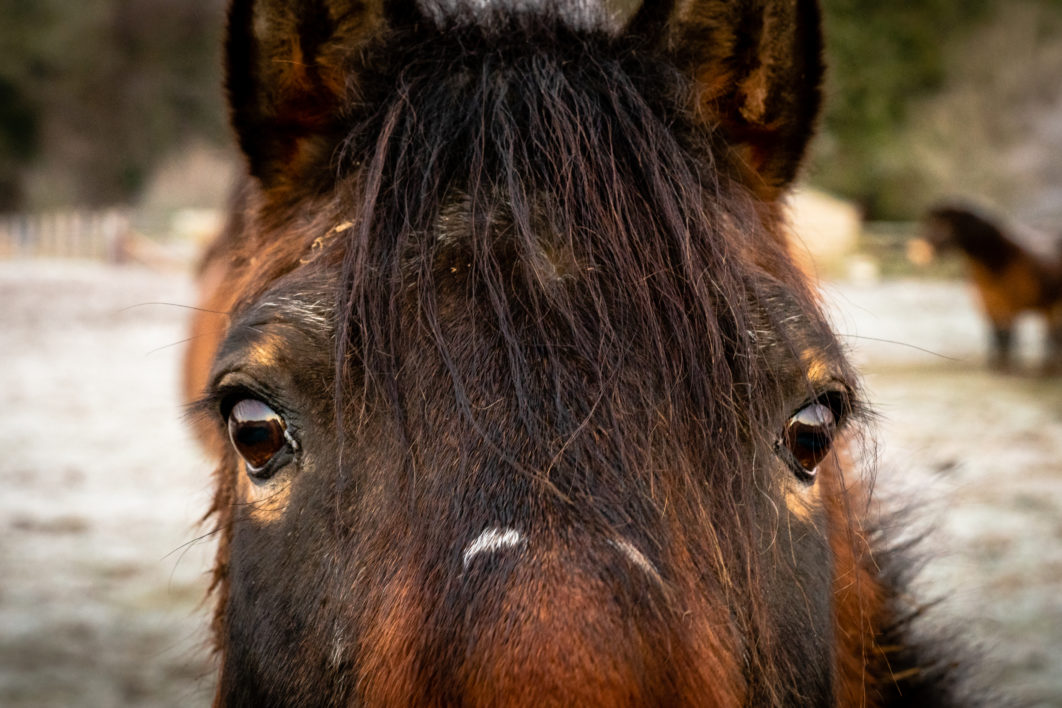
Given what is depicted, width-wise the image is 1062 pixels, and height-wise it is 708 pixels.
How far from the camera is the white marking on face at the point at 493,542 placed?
1.25 m

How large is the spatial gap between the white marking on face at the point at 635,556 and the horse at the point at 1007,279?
13.1 m

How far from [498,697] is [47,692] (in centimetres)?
413

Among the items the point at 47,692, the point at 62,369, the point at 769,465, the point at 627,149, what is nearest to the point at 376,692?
the point at 769,465

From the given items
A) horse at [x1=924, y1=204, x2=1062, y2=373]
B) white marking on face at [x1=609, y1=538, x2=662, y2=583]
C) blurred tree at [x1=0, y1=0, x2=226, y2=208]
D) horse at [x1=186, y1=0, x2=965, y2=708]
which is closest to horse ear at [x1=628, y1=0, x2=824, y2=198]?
horse at [x1=186, y1=0, x2=965, y2=708]

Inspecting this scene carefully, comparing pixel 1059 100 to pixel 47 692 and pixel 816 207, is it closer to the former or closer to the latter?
pixel 816 207

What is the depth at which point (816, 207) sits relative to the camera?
2142 cm

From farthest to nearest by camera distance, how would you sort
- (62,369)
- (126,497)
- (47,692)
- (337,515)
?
(62,369)
(126,497)
(47,692)
(337,515)

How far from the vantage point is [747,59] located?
1905 mm

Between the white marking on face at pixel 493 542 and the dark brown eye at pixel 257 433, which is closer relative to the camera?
the white marking on face at pixel 493 542

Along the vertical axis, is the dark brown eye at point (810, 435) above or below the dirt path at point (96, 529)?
above

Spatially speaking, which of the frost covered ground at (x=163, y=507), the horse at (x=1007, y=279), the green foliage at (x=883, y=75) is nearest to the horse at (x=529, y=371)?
the frost covered ground at (x=163, y=507)

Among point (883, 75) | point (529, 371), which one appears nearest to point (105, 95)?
point (883, 75)

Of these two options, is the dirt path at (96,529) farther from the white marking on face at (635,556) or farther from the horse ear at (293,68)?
the white marking on face at (635,556)

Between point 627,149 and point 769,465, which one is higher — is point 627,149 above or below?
above
